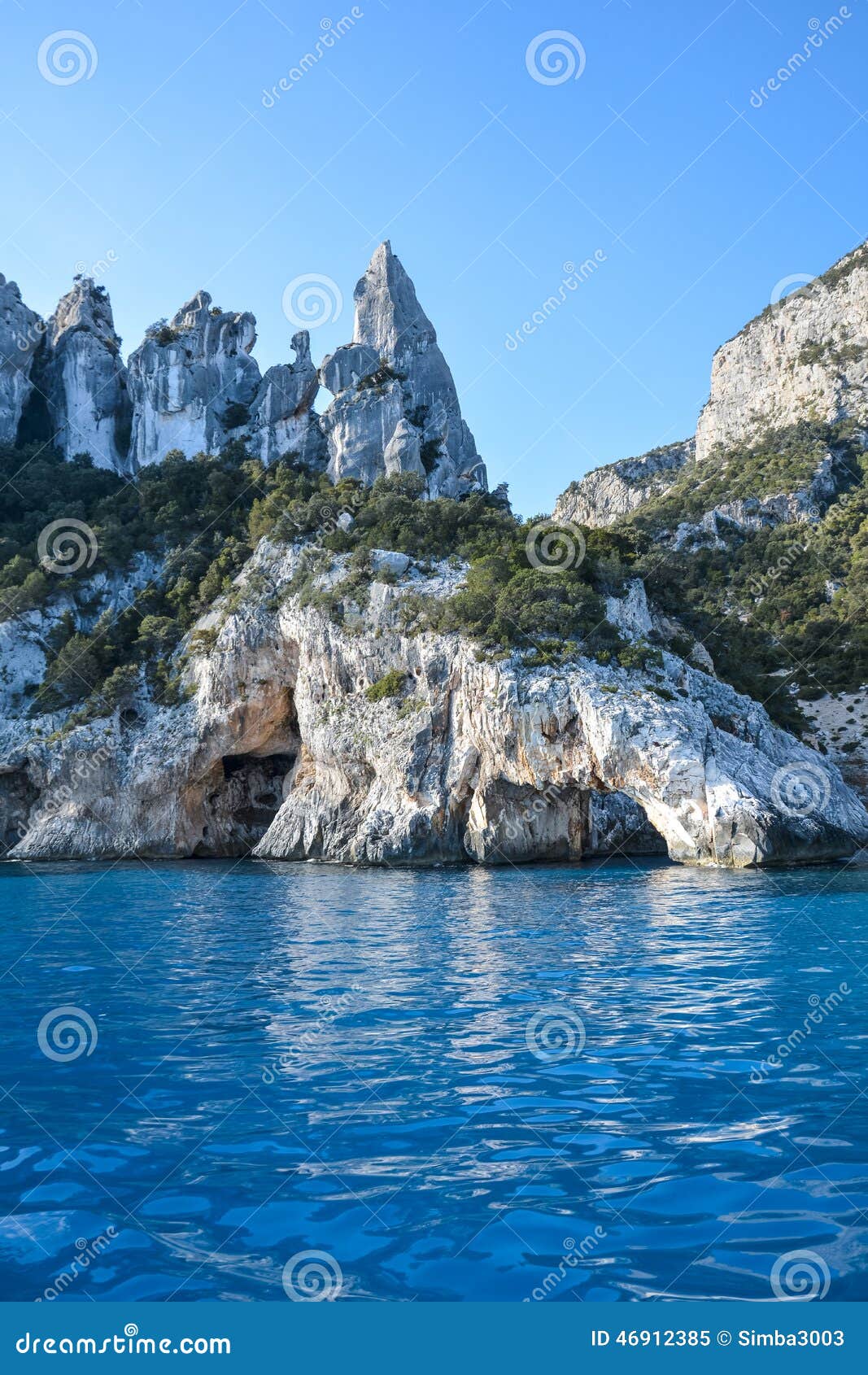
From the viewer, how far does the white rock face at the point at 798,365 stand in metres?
87.8

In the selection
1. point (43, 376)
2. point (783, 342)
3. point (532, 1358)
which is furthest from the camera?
point (783, 342)

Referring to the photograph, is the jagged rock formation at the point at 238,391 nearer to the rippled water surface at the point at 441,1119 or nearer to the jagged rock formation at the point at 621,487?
the jagged rock formation at the point at 621,487

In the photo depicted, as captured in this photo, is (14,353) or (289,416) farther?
(14,353)

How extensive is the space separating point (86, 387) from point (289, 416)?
1790cm

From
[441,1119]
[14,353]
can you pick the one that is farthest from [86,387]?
[441,1119]

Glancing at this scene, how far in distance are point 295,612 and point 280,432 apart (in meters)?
22.5

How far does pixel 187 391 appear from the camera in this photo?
6494 cm

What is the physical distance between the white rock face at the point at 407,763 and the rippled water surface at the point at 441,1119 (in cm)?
1536

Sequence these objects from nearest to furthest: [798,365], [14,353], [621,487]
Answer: [14,353], [798,365], [621,487]

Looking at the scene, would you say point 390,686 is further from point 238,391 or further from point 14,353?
point 14,353

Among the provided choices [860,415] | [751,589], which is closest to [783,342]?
[860,415]

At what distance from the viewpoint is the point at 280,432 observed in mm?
62156

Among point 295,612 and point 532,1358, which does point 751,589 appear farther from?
point 532,1358

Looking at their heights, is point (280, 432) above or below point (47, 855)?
above
